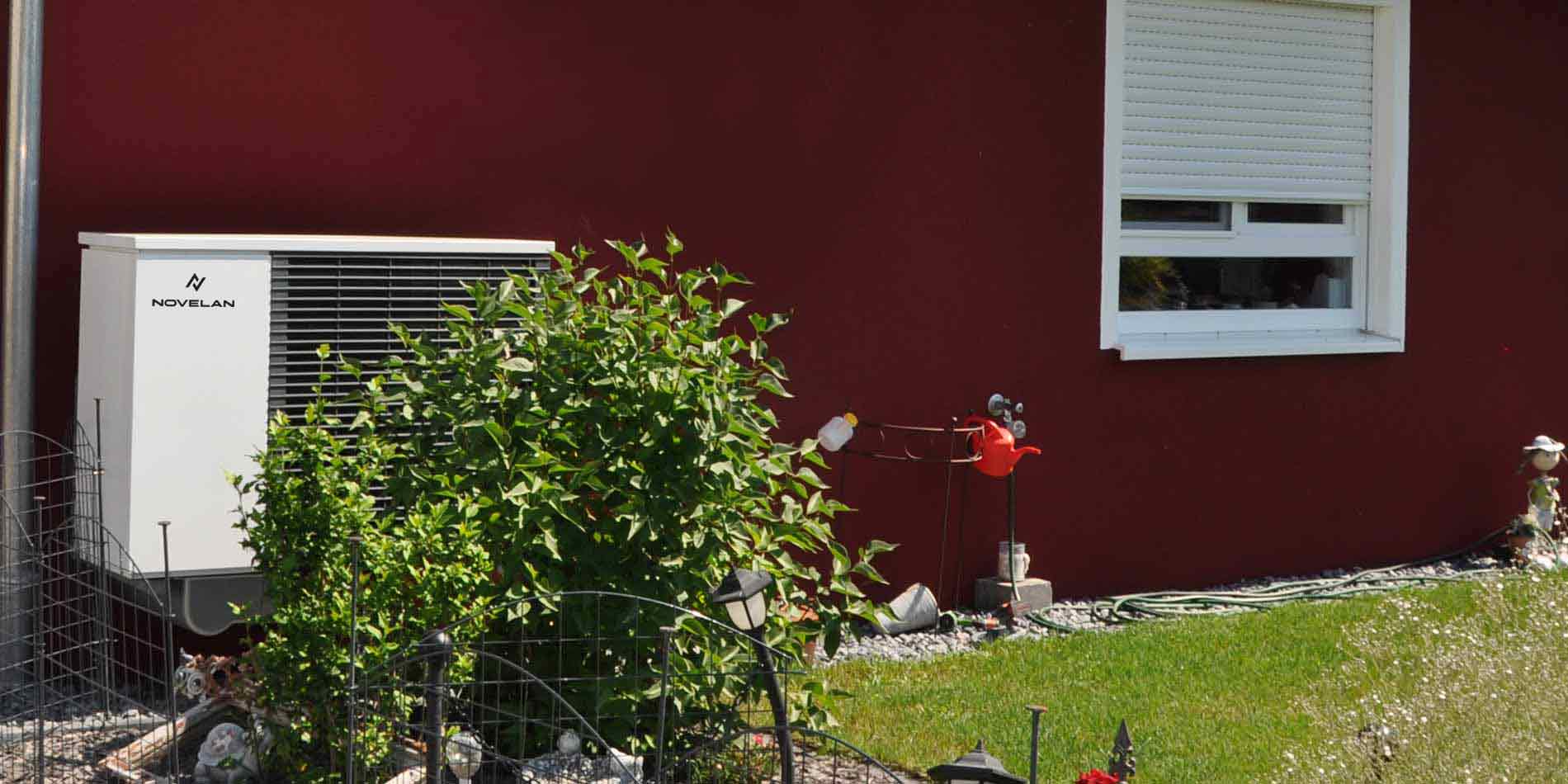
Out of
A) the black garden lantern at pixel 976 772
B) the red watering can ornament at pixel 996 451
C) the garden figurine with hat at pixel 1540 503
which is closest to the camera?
the black garden lantern at pixel 976 772

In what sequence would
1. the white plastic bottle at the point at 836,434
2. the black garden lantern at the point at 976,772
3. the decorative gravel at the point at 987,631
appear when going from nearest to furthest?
the black garden lantern at the point at 976,772, the white plastic bottle at the point at 836,434, the decorative gravel at the point at 987,631

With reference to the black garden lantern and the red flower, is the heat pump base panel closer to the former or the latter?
the black garden lantern

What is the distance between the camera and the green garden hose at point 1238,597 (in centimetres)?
700

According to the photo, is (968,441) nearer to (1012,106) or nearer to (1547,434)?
(1012,106)

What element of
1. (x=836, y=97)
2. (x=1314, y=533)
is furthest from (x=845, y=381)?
(x=1314, y=533)

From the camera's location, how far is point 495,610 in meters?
3.75

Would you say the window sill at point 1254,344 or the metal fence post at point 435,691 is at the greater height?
the window sill at point 1254,344

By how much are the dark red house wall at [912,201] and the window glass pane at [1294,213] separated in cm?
36

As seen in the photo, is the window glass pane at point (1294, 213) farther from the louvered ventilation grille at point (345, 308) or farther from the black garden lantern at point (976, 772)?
the black garden lantern at point (976, 772)

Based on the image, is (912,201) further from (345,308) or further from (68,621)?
(68,621)

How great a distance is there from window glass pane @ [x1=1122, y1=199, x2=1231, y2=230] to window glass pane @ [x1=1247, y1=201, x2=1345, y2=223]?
0.18 metres

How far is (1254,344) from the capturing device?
25.1 feet

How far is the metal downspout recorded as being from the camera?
495 centimetres

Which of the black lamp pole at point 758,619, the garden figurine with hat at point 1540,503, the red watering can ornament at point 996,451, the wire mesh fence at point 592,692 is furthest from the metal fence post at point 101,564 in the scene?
the garden figurine with hat at point 1540,503
